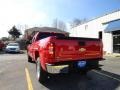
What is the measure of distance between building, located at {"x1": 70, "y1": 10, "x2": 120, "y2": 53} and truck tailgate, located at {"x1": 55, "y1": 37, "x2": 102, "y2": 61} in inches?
783

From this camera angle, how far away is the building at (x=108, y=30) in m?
32.1

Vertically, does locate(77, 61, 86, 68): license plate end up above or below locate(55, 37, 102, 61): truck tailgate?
below

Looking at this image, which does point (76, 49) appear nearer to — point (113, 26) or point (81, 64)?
point (81, 64)

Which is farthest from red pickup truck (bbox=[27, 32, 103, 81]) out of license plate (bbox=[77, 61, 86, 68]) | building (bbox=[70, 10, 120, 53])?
building (bbox=[70, 10, 120, 53])

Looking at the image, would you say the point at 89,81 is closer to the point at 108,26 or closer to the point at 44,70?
the point at 44,70

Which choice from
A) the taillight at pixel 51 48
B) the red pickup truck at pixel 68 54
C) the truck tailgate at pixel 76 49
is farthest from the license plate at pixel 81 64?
the taillight at pixel 51 48

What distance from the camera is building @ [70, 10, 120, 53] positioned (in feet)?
105

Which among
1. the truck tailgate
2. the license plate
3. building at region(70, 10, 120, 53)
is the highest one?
building at region(70, 10, 120, 53)

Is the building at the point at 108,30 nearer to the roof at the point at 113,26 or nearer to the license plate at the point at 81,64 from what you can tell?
the roof at the point at 113,26

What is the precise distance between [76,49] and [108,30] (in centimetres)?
2349

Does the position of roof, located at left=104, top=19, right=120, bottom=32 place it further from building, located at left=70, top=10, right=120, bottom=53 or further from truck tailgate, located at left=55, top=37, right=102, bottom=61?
truck tailgate, located at left=55, top=37, right=102, bottom=61

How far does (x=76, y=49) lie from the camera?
10008mm

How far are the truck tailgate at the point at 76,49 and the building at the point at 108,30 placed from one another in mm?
19892

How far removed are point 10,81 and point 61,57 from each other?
2854 mm
